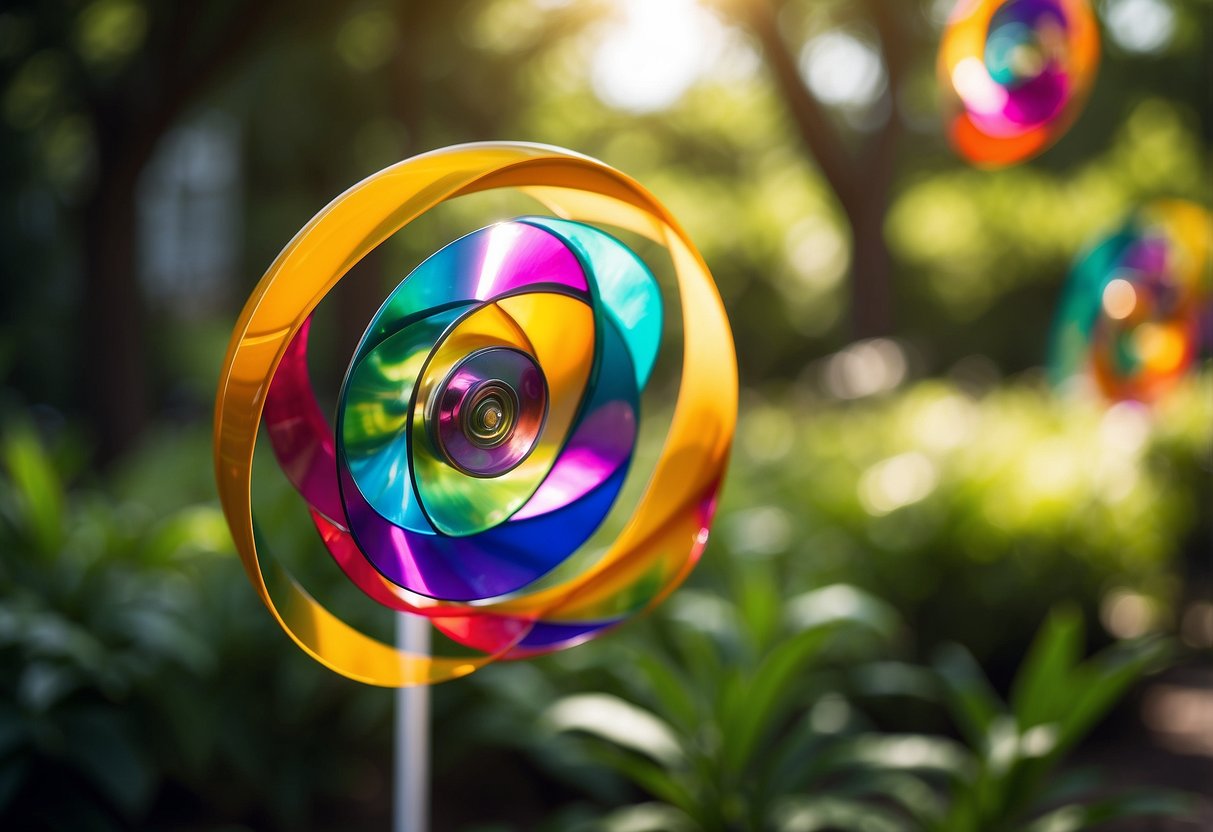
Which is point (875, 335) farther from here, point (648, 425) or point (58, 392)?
point (58, 392)

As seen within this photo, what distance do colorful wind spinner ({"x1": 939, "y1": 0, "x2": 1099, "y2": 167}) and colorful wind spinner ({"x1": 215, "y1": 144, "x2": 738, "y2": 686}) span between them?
3000mm

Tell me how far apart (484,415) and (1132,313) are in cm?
449

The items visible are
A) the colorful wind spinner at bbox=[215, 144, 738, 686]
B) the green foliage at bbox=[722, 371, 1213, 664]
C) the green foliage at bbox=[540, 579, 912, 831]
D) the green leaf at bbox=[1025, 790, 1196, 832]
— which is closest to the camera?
the colorful wind spinner at bbox=[215, 144, 738, 686]

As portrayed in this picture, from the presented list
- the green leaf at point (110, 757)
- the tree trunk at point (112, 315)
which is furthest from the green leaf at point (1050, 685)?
the tree trunk at point (112, 315)

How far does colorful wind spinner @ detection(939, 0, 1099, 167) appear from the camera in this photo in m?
4.14

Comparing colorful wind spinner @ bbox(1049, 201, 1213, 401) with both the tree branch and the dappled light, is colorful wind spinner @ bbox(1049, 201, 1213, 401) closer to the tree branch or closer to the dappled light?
the dappled light

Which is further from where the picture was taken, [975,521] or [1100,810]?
[975,521]

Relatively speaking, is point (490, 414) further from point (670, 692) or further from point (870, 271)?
point (870, 271)

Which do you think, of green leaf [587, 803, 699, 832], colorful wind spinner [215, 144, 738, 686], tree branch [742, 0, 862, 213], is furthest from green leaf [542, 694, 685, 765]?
tree branch [742, 0, 862, 213]

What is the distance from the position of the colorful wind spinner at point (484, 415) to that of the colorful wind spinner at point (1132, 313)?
12.9ft

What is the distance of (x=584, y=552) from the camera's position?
360 cm

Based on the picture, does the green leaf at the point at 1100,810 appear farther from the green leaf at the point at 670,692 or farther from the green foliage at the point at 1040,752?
the green leaf at the point at 670,692

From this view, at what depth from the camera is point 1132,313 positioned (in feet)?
16.6

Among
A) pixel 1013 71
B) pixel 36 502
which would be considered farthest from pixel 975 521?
pixel 36 502
